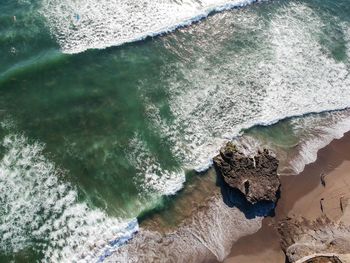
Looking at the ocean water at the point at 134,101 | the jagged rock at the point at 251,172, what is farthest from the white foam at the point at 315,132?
the jagged rock at the point at 251,172

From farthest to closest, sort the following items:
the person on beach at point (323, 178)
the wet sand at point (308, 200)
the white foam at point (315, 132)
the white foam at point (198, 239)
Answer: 1. the white foam at point (315, 132)
2. the person on beach at point (323, 178)
3. the wet sand at point (308, 200)
4. the white foam at point (198, 239)

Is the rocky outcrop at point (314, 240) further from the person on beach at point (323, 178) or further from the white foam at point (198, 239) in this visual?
the person on beach at point (323, 178)

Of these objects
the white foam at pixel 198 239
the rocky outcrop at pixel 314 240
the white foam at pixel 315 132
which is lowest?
the white foam at pixel 198 239

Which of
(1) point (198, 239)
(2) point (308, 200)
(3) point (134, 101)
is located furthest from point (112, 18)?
(2) point (308, 200)

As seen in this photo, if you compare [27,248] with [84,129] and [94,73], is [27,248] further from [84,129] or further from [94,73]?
[94,73]

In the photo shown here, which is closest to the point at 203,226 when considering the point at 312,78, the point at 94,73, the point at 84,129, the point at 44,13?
the point at 84,129

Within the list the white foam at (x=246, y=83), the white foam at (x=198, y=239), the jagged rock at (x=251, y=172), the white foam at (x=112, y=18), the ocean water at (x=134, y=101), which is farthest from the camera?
the white foam at (x=112, y=18)

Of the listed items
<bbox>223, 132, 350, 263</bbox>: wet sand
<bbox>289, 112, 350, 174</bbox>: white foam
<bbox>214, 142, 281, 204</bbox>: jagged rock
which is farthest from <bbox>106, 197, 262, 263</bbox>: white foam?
<bbox>289, 112, 350, 174</bbox>: white foam

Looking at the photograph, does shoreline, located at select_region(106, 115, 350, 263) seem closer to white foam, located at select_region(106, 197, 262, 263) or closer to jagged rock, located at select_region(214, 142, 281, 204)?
white foam, located at select_region(106, 197, 262, 263)
